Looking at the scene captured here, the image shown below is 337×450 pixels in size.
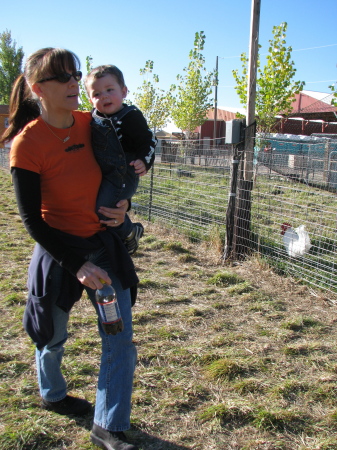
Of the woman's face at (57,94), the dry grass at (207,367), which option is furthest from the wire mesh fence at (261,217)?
the woman's face at (57,94)

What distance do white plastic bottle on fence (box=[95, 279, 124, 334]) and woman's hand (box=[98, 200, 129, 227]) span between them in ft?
1.07

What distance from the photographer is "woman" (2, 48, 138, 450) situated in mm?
1935

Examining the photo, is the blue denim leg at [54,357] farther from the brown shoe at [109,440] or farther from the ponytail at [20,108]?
the ponytail at [20,108]

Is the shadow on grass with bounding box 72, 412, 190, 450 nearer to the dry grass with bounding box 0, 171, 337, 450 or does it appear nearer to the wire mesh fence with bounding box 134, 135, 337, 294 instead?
the dry grass with bounding box 0, 171, 337, 450

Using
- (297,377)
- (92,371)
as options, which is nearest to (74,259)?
(92,371)

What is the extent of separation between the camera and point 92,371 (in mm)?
2932

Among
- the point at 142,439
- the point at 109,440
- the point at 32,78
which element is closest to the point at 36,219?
the point at 32,78

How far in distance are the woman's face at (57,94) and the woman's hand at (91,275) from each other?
726mm

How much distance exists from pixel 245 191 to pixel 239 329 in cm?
230

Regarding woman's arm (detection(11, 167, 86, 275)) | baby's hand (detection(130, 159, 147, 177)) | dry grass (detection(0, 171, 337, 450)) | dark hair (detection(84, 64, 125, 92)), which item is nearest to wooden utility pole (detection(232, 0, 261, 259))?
dry grass (detection(0, 171, 337, 450))

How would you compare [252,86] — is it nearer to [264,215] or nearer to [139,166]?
[264,215]

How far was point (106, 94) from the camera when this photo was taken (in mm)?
2295

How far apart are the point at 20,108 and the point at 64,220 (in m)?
0.58

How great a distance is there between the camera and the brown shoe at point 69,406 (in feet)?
7.95
